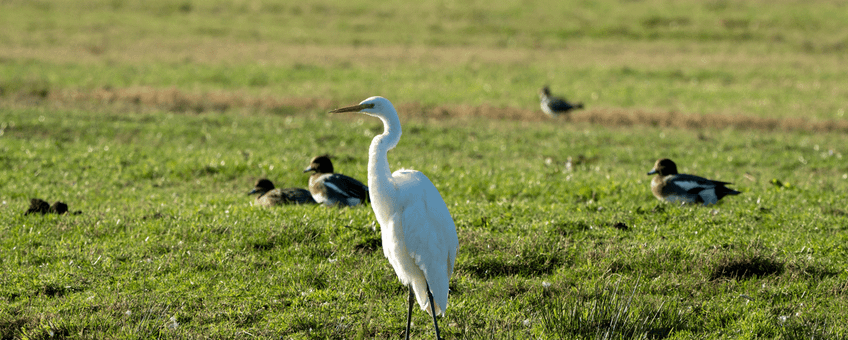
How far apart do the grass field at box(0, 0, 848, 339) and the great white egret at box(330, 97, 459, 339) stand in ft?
1.89

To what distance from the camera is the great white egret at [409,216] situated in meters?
6.02

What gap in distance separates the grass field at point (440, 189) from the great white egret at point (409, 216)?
0.57 metres

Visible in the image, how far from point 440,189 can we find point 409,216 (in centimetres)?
514

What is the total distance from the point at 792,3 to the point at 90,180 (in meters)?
53.0

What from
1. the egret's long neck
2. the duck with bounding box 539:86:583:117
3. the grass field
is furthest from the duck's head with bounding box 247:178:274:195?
the duck with bounding box 539:86:583:117

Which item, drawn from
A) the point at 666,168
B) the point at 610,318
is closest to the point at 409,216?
the point at 610,318

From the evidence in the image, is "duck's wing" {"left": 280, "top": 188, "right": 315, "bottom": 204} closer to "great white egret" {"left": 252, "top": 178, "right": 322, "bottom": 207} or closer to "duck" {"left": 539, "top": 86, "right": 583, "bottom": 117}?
"great white egret" {"left": 252, "top": 178, "right": 322, "bottom": 207}

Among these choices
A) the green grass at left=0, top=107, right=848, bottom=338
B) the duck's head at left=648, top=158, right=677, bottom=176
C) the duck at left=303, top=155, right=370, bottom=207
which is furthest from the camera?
the duck's head at left=648, top=158, right=677, bottom=176

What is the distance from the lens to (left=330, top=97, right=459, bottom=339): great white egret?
6.02m

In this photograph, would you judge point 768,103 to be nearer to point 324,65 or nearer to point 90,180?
point 324,65

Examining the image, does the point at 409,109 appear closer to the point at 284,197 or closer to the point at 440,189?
the point at 440,189

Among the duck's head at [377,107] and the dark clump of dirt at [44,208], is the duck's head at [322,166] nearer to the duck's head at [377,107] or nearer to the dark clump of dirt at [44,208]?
the dark clump of dirt at [44,208]

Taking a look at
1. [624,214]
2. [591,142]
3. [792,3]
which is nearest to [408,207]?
[624,214]

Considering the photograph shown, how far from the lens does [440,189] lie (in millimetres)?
11211
